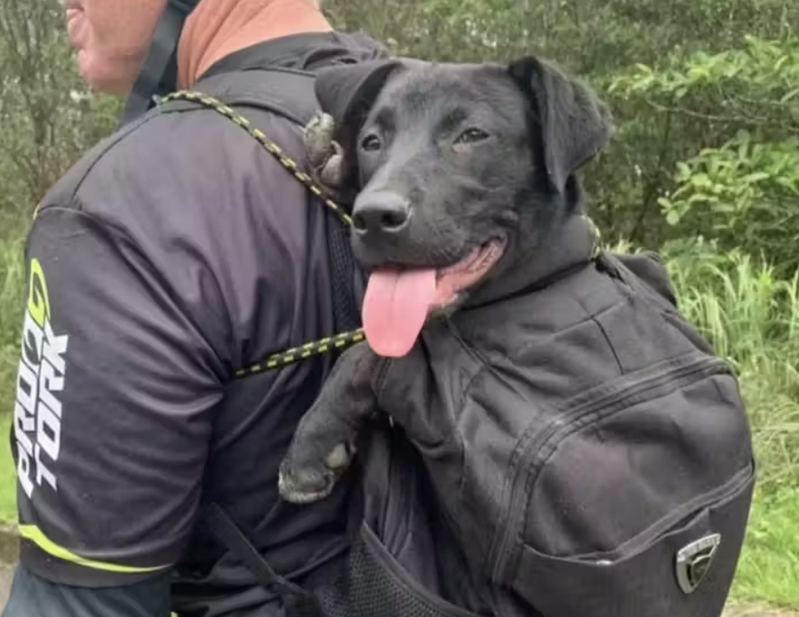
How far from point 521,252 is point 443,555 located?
46cm

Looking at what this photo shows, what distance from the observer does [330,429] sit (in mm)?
2209

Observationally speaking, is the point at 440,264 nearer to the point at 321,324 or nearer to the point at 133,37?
the point at 321,324

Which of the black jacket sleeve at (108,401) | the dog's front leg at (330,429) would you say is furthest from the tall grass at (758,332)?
the black jacket sleeve at (108,401)

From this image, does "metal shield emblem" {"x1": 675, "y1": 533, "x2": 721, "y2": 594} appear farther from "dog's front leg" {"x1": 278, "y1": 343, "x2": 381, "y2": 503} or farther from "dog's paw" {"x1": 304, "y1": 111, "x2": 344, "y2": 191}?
"dog's paw" {"x1": 304, "y1": 111, "x2": 344, "y2": 191}

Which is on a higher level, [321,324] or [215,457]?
→ [321,324]

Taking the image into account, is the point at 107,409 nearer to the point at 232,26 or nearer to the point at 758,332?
the point at 232,26

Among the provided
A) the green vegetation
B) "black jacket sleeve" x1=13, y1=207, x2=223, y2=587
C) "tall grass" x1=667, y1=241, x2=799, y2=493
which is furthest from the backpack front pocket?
"tall grass" x1=667, y1=241, x2=799, y2=493

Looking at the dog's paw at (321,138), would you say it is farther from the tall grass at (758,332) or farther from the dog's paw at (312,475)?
the tall grass at (758,332)

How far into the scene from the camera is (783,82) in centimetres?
777

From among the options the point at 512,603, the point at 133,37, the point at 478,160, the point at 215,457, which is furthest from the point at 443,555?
the point at 133,37

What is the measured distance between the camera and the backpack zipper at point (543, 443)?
1987mm

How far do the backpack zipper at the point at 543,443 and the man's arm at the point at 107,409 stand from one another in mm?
506

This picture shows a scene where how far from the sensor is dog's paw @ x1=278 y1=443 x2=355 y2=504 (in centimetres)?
222

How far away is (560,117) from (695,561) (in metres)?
0.67
